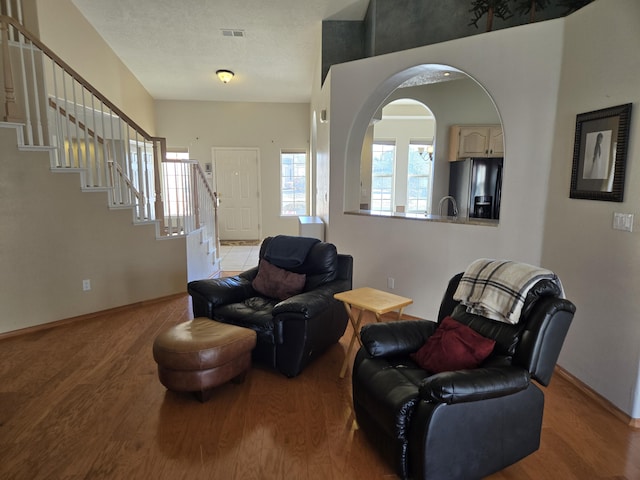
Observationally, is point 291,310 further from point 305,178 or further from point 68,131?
point 305,178

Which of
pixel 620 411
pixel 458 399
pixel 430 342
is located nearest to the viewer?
pixel 458 399

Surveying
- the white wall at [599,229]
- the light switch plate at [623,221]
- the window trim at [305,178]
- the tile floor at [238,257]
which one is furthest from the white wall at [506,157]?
the window trim at [305,178]

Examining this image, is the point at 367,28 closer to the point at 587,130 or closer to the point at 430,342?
the point at 587,130

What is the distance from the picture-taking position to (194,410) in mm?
2199

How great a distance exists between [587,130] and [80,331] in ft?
14.7

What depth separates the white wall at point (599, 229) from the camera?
2.07 m

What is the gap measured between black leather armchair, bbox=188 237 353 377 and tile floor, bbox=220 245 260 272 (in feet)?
9.40

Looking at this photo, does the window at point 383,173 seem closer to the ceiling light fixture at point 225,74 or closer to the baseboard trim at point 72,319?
the ceiling light fixture at point 225,74

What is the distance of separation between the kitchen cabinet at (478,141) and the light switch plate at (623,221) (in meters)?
3.11

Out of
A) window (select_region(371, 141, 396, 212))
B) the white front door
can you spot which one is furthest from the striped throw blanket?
the white front door

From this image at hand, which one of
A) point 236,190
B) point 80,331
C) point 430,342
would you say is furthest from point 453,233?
point 236,190

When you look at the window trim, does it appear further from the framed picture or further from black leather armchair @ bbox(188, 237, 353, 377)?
the framed picture

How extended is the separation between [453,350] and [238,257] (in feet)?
17.8

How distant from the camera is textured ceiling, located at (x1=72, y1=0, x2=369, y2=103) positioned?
4406 millimetres
